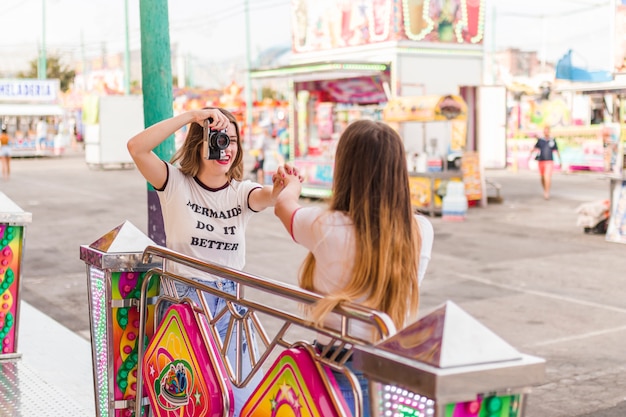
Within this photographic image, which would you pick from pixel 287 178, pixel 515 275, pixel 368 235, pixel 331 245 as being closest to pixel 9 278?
pixel 287 178

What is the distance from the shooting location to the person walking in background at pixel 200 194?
156 inches

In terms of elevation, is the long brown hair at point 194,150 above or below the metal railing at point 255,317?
above

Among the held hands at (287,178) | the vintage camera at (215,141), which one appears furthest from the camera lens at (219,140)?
the held hands at (287,178)

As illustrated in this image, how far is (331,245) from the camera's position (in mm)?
2840

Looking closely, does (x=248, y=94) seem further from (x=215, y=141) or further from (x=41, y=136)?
(x=215, y=141)

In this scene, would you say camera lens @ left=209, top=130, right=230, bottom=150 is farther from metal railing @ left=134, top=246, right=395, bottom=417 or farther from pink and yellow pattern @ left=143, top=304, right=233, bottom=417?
pink and yellow pattern @ left=143, top=304, right=233, bottom=417

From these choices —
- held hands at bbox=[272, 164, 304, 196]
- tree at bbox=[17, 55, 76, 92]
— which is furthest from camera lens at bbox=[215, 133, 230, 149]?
tree at bbox=[17, 55, 76, 92]

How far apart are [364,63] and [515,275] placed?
9.23m

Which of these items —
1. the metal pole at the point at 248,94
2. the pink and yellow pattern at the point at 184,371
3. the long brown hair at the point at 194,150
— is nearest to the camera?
the pink and yellow pattern at the point at 184,371

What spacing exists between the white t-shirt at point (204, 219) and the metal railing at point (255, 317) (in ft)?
0.45

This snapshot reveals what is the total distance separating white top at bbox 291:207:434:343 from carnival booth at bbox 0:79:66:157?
40658mm

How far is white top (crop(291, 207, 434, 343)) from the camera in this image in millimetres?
2822

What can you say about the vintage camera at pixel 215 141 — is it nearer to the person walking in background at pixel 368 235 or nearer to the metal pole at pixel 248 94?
the person walking in background at pixel 368 235

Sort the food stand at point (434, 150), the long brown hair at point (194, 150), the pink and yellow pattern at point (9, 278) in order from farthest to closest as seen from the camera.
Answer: the food stand at point (434, 150), the pink and yellow pattern at point (9, 278), the long brown hair at point (194, 150)
